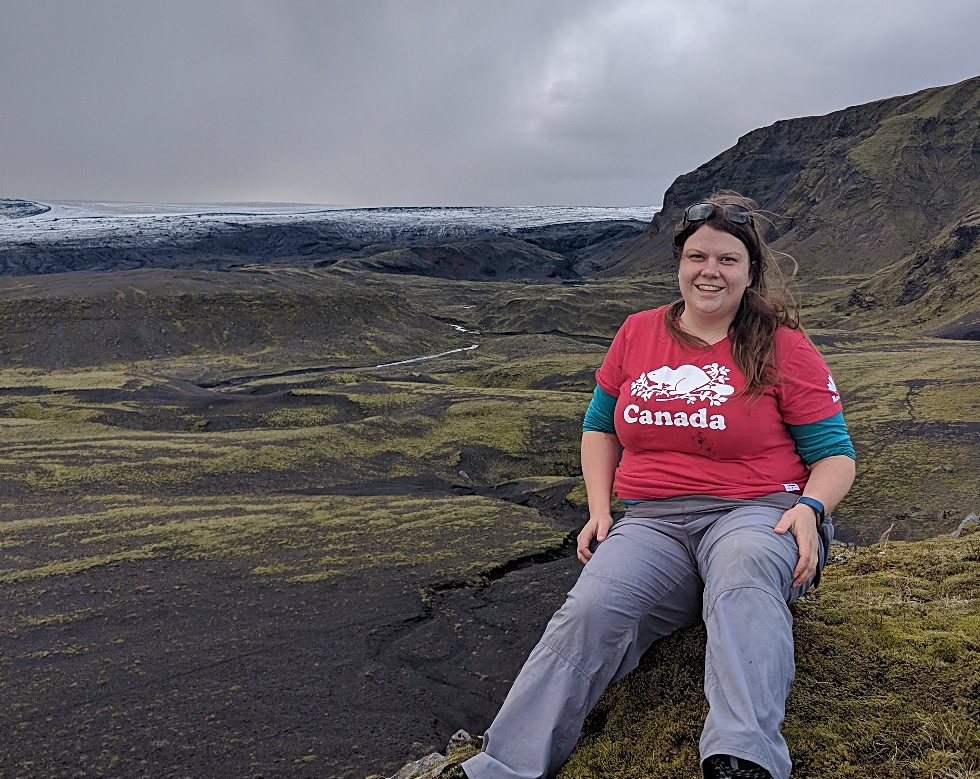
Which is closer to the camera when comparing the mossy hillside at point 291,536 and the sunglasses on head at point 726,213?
the sunglasses on head at point 726,213

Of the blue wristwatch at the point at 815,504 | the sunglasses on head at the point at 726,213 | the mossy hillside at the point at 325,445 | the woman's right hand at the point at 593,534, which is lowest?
the mossy hillside at the point at 325,445

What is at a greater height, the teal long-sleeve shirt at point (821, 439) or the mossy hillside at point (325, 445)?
the teal long-sleeve shirt at point (821, 439)

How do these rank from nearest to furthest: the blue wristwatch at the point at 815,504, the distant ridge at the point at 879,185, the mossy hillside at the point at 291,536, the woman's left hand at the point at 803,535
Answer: the woman's left hand at the point at 803,535 < the blue wristwatch at the point at 815,504 < the mossy hillside at the point at 291,536 < the distant ridge at the point at 879,185

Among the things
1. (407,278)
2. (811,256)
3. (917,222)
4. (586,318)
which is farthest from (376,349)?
(917,222)

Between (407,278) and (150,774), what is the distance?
64.2m

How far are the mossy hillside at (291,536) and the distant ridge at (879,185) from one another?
58.5m

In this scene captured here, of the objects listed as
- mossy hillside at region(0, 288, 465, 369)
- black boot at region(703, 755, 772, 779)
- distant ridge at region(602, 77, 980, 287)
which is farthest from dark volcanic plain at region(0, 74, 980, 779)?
distant ridge at region(602, 77, 980, 287)

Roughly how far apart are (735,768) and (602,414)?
6.67 ft

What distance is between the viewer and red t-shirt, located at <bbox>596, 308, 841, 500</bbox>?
3.75 meters

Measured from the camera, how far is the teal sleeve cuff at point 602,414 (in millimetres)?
4336

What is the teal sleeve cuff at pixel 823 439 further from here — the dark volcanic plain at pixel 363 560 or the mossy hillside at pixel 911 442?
the mossy hillside at pixel 911 442

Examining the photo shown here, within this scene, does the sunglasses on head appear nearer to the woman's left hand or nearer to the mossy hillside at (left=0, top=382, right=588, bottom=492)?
the woman's left hand

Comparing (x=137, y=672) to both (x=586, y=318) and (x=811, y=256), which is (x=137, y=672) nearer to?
(x=586, y=318)

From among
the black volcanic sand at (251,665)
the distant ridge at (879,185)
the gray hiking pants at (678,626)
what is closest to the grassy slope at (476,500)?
the gray hiking pants at (678,626)
